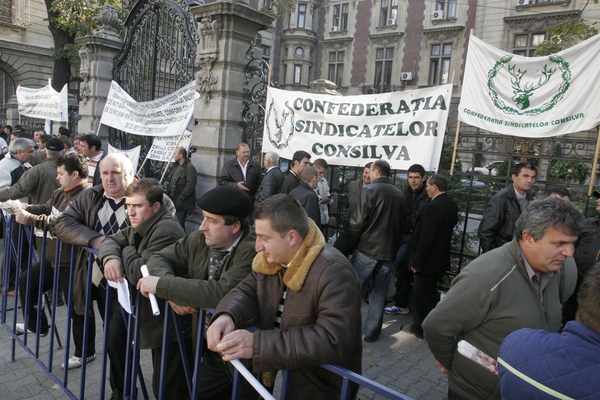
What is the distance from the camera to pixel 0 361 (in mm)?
3846

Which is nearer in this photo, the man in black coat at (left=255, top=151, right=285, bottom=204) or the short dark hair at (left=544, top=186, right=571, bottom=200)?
the short dark hair at (left=544, top=186, right=571, bottom=200)

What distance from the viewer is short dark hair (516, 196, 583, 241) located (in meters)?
2.14

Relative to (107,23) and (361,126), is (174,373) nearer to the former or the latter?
(361,126)

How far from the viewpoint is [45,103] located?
1036cm

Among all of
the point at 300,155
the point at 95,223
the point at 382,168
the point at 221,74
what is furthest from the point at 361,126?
the point at 95,223

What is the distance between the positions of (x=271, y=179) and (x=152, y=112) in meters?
3.25

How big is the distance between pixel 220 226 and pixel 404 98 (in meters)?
3.47

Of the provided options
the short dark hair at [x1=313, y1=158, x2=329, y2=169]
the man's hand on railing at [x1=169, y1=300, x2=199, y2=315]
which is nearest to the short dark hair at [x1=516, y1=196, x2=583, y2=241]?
the man's hand on railing at [x1=169, y1=300, x2=199, y2=315]

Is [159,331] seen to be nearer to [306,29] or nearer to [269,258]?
[269,258]

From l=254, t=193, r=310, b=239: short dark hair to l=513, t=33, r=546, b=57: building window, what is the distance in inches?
1113

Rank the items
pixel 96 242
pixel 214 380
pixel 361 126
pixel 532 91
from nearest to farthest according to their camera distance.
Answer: pixel 214 380, pixel 96 242, pixel 532 91, pixel 361 126

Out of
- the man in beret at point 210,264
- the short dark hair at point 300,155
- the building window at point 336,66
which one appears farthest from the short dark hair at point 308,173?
the building window at point 336,66

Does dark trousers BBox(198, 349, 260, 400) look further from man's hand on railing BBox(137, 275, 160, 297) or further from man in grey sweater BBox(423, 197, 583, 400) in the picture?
man in grey sweater BBox(423, 197, 583, 400)

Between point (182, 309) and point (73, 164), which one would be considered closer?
point (182, 309)
